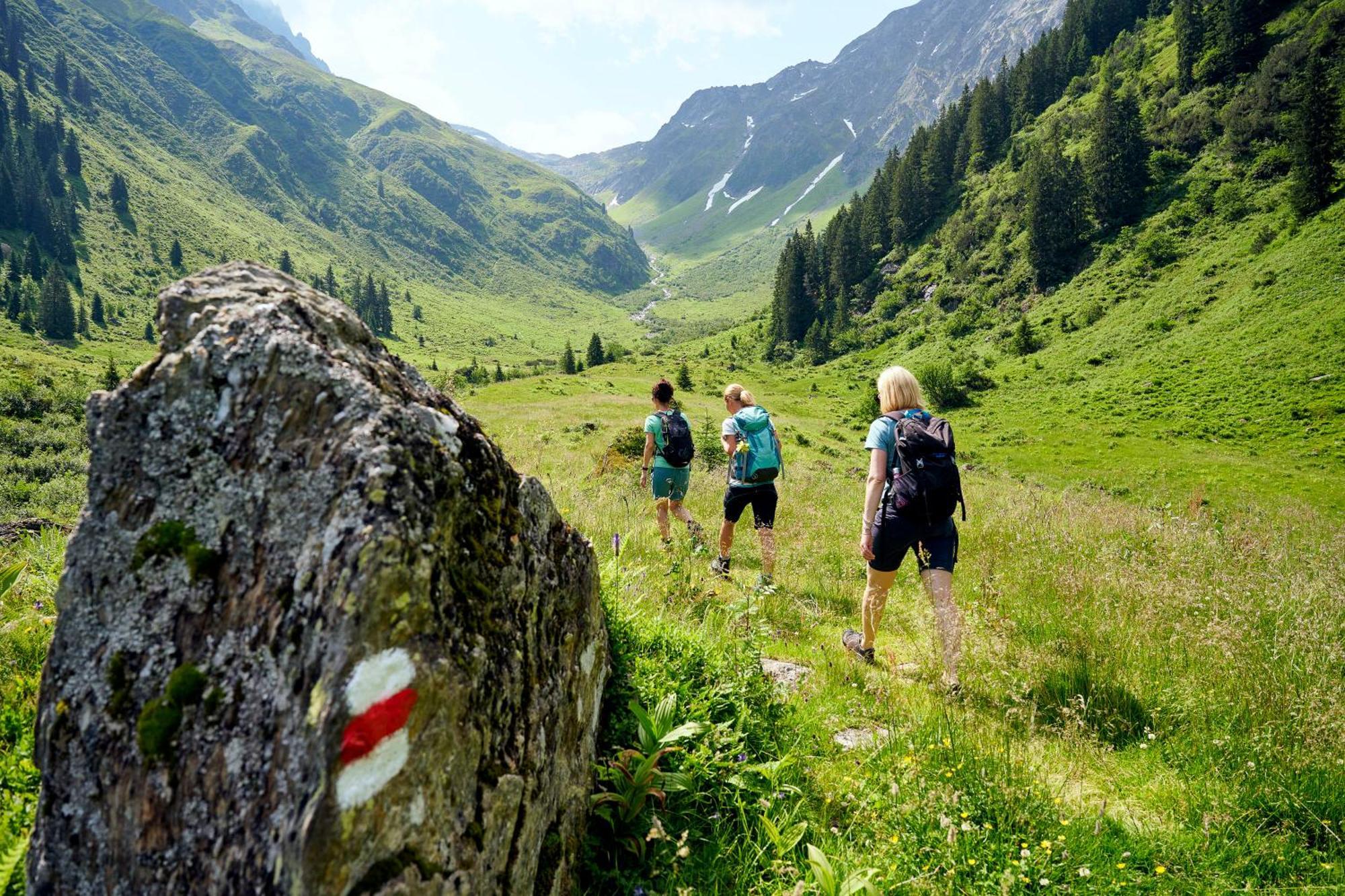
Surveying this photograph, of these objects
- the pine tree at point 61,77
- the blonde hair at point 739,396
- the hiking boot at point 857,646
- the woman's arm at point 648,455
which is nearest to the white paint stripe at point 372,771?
the hiking boot at point 857,646

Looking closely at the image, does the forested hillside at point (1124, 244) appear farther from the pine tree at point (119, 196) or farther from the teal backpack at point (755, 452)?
the pine tree at point (119, 196)

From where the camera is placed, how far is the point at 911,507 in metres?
5.04

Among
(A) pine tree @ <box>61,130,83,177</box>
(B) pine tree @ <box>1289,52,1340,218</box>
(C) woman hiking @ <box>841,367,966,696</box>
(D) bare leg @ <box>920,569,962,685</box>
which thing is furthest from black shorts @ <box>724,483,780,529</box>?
(A) pine tree @ <box>61,130,83,177</box>

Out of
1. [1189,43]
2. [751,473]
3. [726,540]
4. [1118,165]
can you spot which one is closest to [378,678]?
[751,473]

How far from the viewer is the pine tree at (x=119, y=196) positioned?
511ft

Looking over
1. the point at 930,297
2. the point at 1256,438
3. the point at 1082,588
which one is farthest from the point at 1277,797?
the point at 930,297

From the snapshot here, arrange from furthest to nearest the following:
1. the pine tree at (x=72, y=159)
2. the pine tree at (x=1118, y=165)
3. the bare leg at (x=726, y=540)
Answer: the pine tree at (x=72, y=159) → the pine tree at (x=1118, y=165) → the bare leg at (x=726, y=540)

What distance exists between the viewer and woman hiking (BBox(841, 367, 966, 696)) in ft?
16.3

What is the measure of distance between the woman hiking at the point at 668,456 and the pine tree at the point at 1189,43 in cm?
9803

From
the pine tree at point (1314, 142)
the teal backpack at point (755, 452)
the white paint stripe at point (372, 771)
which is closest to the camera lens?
the white paint stripe at point (372, 771)

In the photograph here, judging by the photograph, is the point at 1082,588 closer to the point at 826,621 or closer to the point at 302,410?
the point at 826,621

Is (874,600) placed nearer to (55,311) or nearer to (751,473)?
(751,473)

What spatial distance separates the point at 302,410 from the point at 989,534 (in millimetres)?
9479

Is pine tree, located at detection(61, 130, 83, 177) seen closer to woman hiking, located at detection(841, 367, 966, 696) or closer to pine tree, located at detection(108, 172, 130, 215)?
pine tree, located at detection(108, 172, 130, 215)
